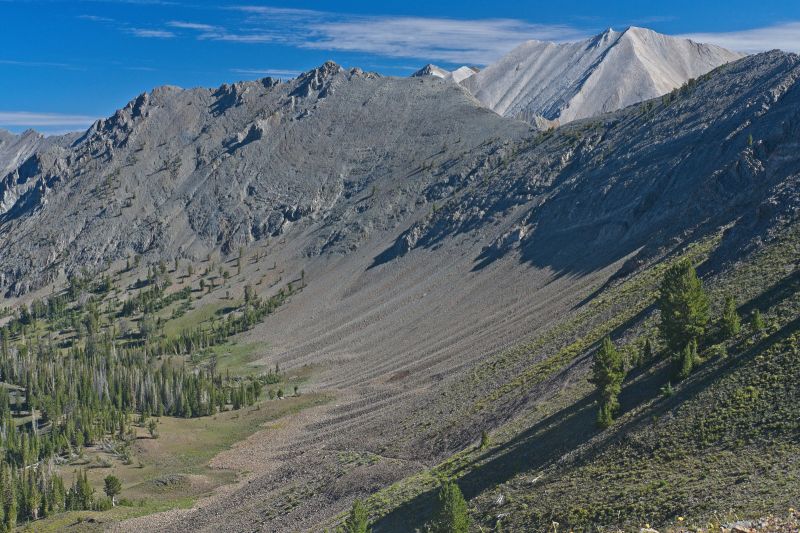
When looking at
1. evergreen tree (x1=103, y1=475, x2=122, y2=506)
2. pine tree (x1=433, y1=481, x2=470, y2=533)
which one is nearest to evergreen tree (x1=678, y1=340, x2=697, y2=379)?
pine tree (x1=433, y1=481, x2=470, y2=533)

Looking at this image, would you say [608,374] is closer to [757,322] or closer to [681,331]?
[681,331]

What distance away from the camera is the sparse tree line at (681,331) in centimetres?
5256

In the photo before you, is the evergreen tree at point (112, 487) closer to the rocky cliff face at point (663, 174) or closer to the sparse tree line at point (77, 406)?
the sparse tree line at point (77, 406)

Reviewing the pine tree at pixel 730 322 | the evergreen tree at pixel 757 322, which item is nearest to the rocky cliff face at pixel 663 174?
the pine tree at pixel 730 322

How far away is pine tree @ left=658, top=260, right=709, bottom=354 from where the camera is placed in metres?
54.5

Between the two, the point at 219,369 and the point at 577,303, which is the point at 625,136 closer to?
the point at 577,303

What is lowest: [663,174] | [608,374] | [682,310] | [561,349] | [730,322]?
[561,349]

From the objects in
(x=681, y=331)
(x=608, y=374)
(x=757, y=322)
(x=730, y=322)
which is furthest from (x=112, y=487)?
(x=757, y=322)

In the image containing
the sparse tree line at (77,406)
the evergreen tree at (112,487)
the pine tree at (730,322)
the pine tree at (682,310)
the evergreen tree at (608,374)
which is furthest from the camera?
the evergreen tree at (112,487)

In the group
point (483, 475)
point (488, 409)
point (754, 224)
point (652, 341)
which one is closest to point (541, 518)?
point (483, 475)

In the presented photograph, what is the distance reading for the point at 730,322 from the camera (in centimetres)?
5359

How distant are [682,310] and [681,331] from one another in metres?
1.66

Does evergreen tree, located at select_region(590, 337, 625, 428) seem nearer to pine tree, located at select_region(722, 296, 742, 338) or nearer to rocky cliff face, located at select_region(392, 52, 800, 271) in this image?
pine tree, located at select_region(722, 296, 742, 338)

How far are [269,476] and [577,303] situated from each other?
52.5m
